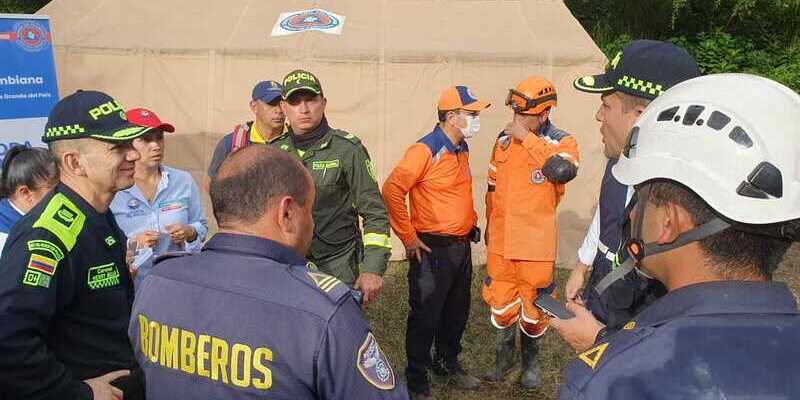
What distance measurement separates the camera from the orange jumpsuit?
4715mm

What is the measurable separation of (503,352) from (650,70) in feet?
10.2

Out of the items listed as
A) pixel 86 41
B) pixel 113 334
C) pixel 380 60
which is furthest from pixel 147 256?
pixel 86 41

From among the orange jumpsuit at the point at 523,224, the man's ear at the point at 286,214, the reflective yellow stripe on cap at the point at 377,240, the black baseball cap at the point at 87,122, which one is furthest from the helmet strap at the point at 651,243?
the orange jumpsuit at the point at 523,224

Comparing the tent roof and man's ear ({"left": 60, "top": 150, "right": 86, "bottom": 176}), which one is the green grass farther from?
man's ear ({"left": 60, "top": 150, "right": 86, "bottom": 176})

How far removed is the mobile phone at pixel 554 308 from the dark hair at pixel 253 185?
838mm

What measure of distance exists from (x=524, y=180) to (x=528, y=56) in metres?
2.91

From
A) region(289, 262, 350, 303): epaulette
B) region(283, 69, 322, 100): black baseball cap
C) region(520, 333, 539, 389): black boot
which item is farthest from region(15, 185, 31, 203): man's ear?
region(520, 333, 539, 389): black boot

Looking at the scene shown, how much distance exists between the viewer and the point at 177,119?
7547mm

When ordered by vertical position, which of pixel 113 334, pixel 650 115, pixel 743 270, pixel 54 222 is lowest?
pixel 113 334

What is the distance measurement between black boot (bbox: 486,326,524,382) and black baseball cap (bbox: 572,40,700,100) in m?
2.82

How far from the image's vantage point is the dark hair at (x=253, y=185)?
1711 millimetres

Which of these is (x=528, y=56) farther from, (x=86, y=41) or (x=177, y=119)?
(x=86, y=41)

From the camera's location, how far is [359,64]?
7203 millimetres

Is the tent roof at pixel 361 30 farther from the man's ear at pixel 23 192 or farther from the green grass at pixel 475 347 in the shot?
the man's ear at pixel 23 192
